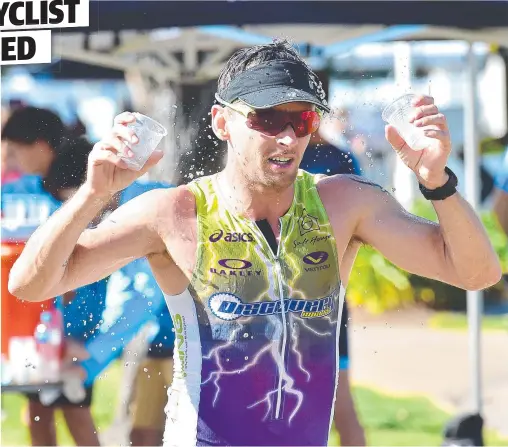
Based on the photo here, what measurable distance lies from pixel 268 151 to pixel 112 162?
43 cm

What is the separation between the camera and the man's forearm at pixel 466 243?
2.21 metres

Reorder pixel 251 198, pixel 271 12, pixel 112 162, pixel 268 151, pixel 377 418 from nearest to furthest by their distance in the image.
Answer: pixel 112 162, pixel 268 151, pixel 251 198, pixel 271 12, pixel 377 418

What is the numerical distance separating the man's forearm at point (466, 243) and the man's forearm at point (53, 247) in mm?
798

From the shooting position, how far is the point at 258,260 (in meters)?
2.39

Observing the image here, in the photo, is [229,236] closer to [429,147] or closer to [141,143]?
[141,143]

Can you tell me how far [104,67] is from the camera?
4.65 meters

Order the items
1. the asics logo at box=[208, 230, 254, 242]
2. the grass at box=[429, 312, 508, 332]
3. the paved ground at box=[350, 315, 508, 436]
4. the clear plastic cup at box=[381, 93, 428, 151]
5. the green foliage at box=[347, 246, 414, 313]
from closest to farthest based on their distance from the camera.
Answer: the clear plastic cup at box=[381, 93, 428, 151]
the asics logo at box=[208, 230, 254, 242]
the green foliage at box=[347, 246, 414, 313]
the paved ground at box=[350, 315, 508, 436]
the grass at box=[429, 312, 508, 332]

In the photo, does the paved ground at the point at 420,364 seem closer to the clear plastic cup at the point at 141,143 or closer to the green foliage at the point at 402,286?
the green foliage at the point at 402,286

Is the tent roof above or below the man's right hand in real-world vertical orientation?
above

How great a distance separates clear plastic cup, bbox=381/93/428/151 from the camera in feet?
7.13

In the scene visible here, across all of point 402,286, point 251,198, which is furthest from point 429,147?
point 402,286

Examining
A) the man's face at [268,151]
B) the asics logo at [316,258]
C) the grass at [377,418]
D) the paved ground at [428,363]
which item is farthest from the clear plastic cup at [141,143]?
the paved ground at [428,363]

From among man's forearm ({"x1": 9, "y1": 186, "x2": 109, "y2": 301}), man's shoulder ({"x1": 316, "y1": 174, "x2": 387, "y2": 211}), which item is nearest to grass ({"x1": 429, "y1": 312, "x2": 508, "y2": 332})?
man's shoulder ({"x1": 316, "y1": 174, "x2": 387, "y2": 211})

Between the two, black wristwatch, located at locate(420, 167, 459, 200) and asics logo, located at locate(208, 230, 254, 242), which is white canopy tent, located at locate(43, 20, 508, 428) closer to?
asics logo, located at locate(208, 230, 254, 242)
